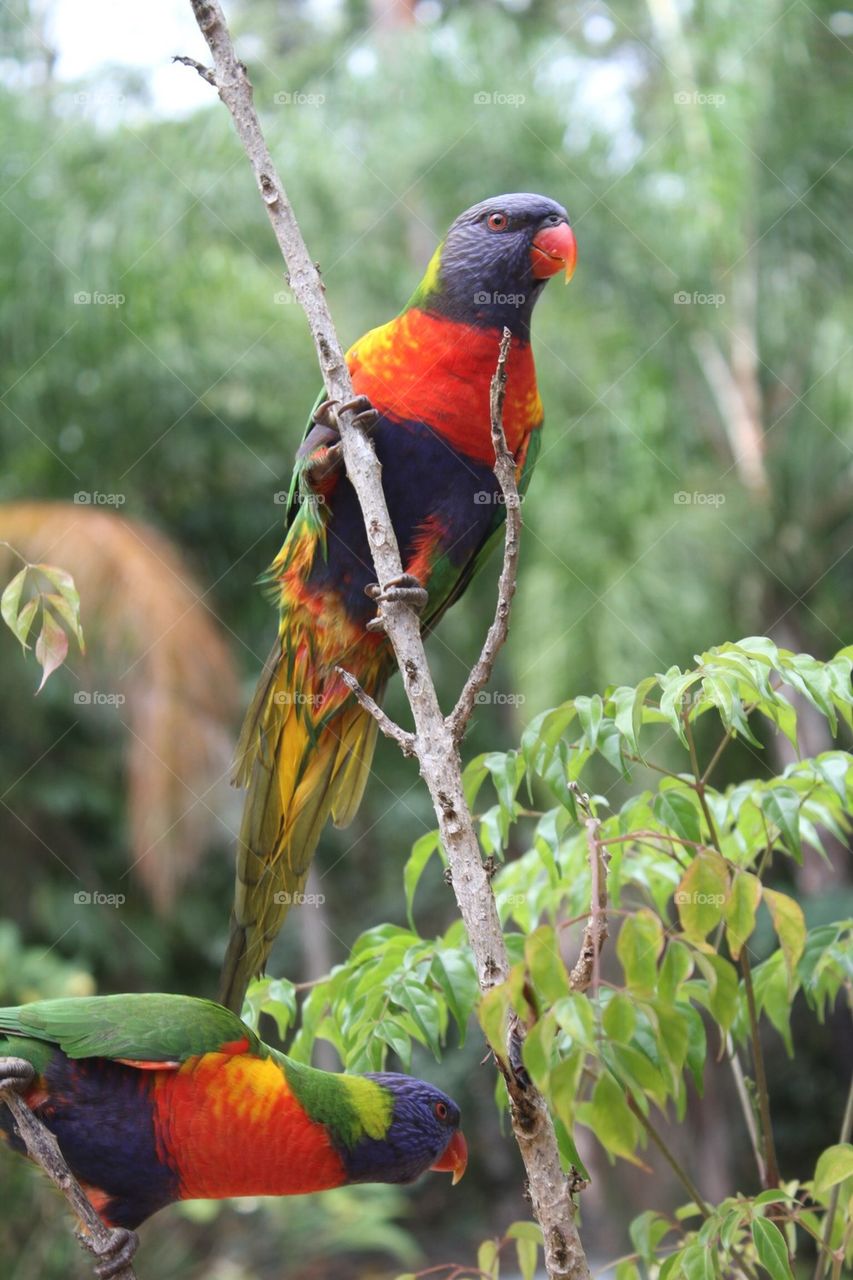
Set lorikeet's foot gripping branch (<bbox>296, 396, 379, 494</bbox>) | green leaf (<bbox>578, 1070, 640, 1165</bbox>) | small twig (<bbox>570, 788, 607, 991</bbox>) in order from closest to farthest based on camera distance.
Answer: green leaf (<bbox>578, 1070, 640, 1165</bbox>)
small twig (<bbox>570, 788, 607, 991</bbox>)
lorikeet's foot gripping branch (<bbox>296, 396, 379, 494</bbox>)

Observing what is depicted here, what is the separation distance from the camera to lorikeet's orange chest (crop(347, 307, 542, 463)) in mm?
1596

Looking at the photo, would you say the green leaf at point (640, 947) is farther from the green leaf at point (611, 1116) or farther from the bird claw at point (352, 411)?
the bird claw at point (352, 411)

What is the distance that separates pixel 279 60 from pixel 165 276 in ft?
6.54

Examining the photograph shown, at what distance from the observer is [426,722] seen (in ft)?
3.66

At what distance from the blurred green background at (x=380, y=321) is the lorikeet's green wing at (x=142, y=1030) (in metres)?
2.94

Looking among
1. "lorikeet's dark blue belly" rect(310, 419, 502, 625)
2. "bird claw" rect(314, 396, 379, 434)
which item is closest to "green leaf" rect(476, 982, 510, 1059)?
"bird claw" rect(314, 396, 379, 434)

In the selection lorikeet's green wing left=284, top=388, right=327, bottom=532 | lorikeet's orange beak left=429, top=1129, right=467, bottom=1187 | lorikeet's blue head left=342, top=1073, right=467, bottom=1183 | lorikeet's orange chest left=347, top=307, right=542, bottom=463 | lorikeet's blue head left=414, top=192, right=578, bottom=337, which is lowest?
lorikeet's orange beak left=429, top=1129, right=467, bottom=1187

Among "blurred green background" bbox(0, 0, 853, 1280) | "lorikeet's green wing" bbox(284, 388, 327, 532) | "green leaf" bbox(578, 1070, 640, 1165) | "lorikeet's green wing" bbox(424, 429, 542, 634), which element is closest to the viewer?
"green leaf" bbox(578, 1070, 640, 1165)

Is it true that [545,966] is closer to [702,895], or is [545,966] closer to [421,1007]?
[702,895]

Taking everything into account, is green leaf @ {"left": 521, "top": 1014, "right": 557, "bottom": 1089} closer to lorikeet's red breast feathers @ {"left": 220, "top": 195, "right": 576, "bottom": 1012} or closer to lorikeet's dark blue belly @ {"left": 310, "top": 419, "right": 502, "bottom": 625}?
lorikeet's red breast feathers @ {"left": 220, "top": 195, "right": 576, "bottom": 1012}

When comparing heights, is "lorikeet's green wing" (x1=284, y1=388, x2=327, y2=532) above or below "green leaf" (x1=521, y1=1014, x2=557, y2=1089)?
above

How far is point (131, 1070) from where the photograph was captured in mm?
1230

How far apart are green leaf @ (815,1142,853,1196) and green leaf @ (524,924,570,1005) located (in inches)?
15.6

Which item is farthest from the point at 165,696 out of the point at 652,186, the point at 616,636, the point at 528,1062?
the point at 528,1062
